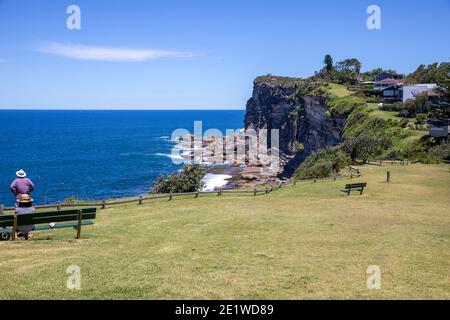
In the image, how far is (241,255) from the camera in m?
12.2

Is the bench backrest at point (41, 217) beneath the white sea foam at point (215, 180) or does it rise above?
above

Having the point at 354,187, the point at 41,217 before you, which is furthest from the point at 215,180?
the point at 41,217

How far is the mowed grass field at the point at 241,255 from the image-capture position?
9.33m

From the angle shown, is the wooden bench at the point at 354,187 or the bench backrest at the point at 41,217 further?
the wooden bench at the point at 354,187

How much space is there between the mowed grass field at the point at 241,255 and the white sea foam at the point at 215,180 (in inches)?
2462

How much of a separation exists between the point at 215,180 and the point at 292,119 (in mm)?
34406

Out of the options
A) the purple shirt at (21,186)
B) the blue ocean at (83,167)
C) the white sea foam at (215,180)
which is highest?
the purple shirt at (21,186)

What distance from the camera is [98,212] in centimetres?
2216

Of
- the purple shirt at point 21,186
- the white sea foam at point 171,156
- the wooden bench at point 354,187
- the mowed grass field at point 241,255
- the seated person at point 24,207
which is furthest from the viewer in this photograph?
the white sea foam at point 171,156

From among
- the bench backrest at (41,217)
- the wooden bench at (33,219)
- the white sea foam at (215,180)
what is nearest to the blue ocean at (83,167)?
the white sea foam at (215,180)

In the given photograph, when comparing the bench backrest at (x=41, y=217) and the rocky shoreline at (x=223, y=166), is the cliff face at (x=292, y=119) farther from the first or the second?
the bench backrest at (x=41, y=217)
